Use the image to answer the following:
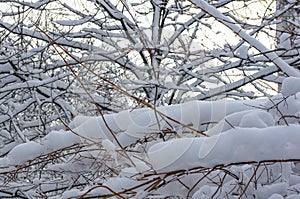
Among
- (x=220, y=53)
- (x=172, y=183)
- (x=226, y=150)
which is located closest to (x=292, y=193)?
(x=172, y=183)

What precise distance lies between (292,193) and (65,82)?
14.3 ft

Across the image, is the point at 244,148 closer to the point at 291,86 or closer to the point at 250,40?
the point at 291,86

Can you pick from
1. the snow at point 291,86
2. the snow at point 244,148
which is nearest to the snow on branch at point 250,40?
the snow at point 291,86

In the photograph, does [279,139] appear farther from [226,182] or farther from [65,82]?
[65,82]

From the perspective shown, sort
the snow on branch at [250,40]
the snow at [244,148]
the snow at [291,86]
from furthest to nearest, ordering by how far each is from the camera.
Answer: the snow on branch at [250,40], the snow at [291,86], the snow at [244,148]

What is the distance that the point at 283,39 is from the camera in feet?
9.98

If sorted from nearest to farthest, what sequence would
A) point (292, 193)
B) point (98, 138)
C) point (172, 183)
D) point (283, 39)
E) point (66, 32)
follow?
point (172, 183) → point (292, 193) → point (98, 138) → point (283, 39) → point (66, 32)

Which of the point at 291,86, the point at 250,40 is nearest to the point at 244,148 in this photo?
the point at 291,86

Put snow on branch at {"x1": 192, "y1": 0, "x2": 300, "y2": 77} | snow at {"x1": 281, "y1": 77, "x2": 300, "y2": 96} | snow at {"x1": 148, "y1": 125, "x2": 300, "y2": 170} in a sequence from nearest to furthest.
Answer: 1. snow at {"x1": 148, "y1": 125, "x2": 300, "y2": 170}
2. snow at {"x1": 281, "y1": 77, "x2": 300, "y2": 96}
3. snow on branch at {"x1": 192, "y1": 0, "x2": 300, "y2": 77}

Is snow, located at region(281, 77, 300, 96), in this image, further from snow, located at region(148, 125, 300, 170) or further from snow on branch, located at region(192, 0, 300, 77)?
snow, located at region(148, 125, 300, 170)

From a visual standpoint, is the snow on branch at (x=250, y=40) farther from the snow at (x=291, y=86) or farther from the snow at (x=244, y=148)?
the snow at (x=244, y=148)

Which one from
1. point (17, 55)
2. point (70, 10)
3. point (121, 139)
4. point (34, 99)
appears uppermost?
point (70, 10)

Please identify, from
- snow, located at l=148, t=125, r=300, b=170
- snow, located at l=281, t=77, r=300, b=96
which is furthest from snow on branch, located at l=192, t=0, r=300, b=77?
snow, located at l=148, t=125, r=300, b=170

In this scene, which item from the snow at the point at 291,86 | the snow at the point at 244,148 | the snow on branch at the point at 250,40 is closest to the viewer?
the snow at the point at 244,148
